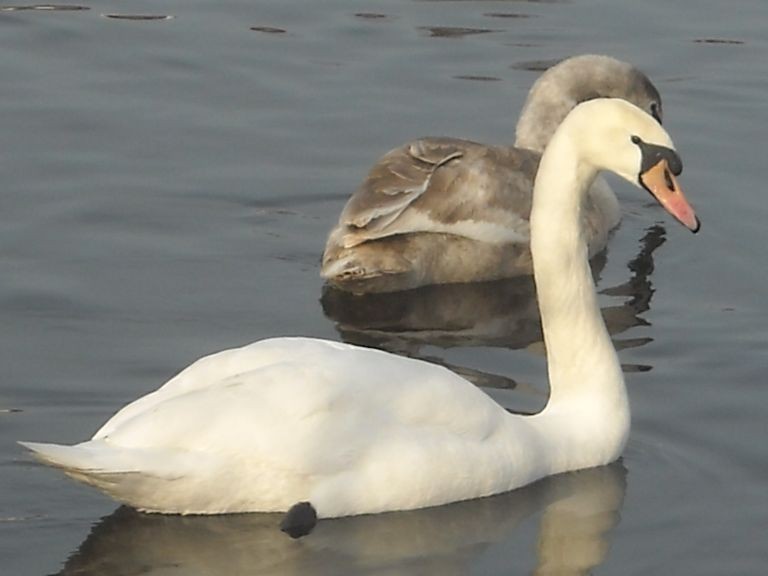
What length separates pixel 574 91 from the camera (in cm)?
1248

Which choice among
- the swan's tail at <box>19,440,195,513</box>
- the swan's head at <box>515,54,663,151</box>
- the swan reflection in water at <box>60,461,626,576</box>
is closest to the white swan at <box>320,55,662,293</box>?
the swan's head at <box>515,54,663,151</box>

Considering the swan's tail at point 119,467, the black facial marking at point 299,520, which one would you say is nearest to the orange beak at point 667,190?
the black facial marking at point 299,520

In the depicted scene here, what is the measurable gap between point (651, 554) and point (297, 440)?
4.13 ft

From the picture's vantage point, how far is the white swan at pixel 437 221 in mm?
Answer: 10766

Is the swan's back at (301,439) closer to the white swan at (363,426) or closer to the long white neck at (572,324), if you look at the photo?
the white swan at (363,426)

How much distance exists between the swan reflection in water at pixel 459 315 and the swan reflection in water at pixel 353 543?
5.10ft

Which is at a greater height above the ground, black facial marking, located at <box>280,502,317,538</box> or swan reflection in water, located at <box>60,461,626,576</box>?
black facial marking, located at <box>280,502,317,538</box>

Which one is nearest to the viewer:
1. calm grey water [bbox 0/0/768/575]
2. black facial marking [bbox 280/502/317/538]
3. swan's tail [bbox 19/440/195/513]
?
swan's tail [bbox 19/440/195/513]

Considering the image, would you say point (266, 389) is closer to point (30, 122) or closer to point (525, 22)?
point (30, 122)

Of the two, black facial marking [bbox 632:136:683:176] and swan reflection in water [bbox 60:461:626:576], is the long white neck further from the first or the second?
swan reflection in water [bbox 60:461:626:576]

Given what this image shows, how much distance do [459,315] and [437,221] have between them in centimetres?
55

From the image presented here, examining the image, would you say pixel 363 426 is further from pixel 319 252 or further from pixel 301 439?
pixel 319 252

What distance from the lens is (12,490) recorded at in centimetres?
807

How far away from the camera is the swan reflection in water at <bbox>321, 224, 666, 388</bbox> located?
10.2m
